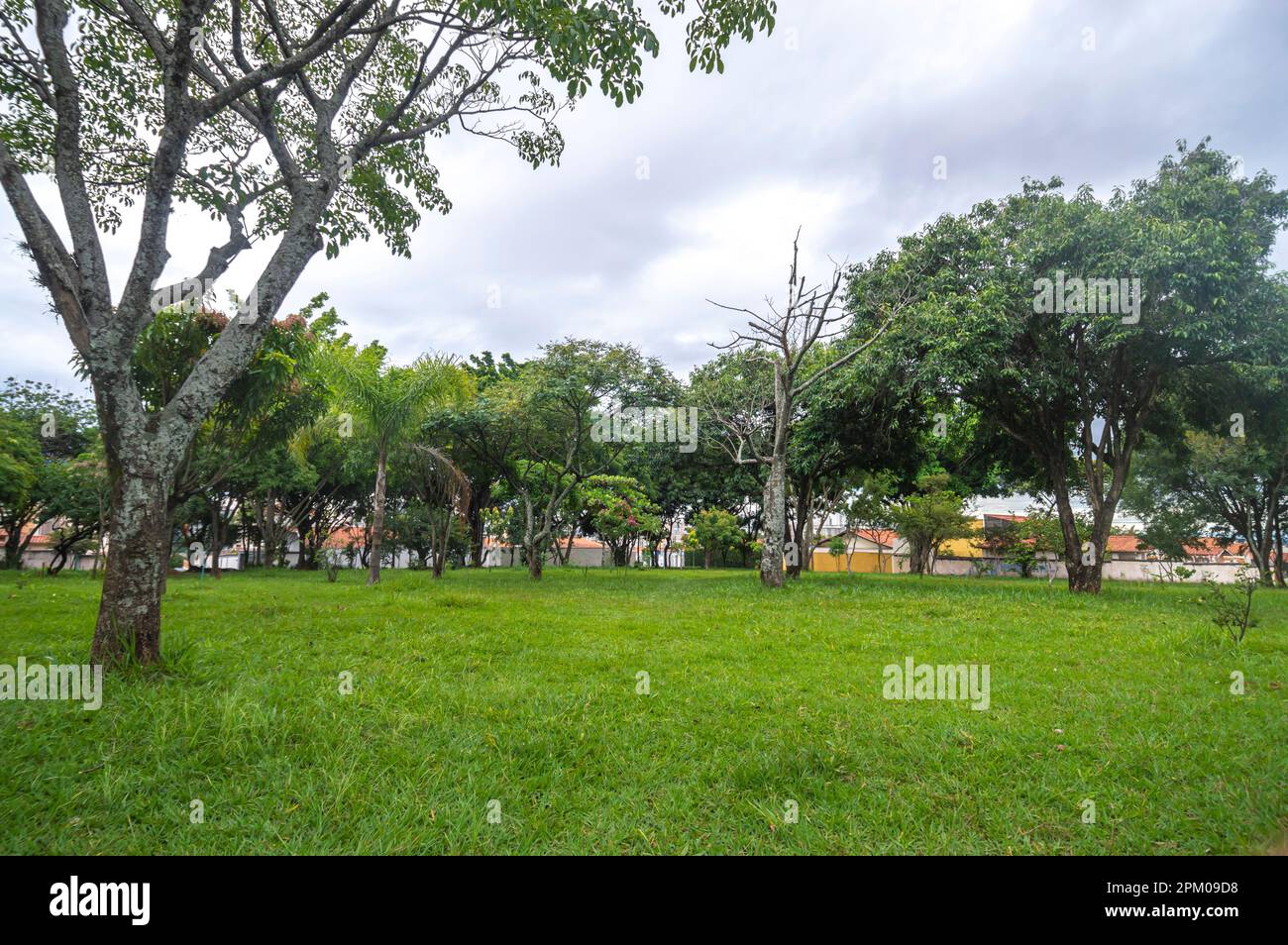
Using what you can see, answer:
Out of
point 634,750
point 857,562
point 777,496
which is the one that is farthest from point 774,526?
point 857,562

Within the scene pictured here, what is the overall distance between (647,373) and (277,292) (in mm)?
11999

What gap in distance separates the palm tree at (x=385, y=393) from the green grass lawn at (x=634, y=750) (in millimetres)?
8127

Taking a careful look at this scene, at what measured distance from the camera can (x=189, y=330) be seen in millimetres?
9047

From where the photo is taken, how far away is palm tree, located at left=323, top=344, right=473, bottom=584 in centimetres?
1403

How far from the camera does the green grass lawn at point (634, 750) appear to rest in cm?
272

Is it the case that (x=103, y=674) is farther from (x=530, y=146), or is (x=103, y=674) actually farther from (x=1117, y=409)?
(x=1117, y=409)

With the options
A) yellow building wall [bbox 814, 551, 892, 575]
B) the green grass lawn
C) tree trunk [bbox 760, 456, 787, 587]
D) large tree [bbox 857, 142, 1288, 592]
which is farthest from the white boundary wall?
the green grass lawn

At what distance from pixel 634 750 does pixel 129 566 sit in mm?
4260

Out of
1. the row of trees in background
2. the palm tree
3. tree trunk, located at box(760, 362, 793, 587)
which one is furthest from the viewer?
tree trunk, located at box(760, 362, 793, 587)

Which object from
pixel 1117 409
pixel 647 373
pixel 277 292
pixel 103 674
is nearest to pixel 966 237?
pixel 1117 409

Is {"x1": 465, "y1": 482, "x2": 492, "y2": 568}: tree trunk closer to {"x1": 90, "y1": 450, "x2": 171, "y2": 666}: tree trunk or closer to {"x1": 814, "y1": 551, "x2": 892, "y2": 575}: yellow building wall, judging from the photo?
{"x1": 90, "y1": 450, "x2": 171, "y2": 666}: tree trunk

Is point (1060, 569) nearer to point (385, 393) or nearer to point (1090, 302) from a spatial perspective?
point (1090, 302)

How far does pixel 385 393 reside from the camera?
565 inches

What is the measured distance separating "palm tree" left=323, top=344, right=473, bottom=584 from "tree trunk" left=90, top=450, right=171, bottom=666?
386 inches
